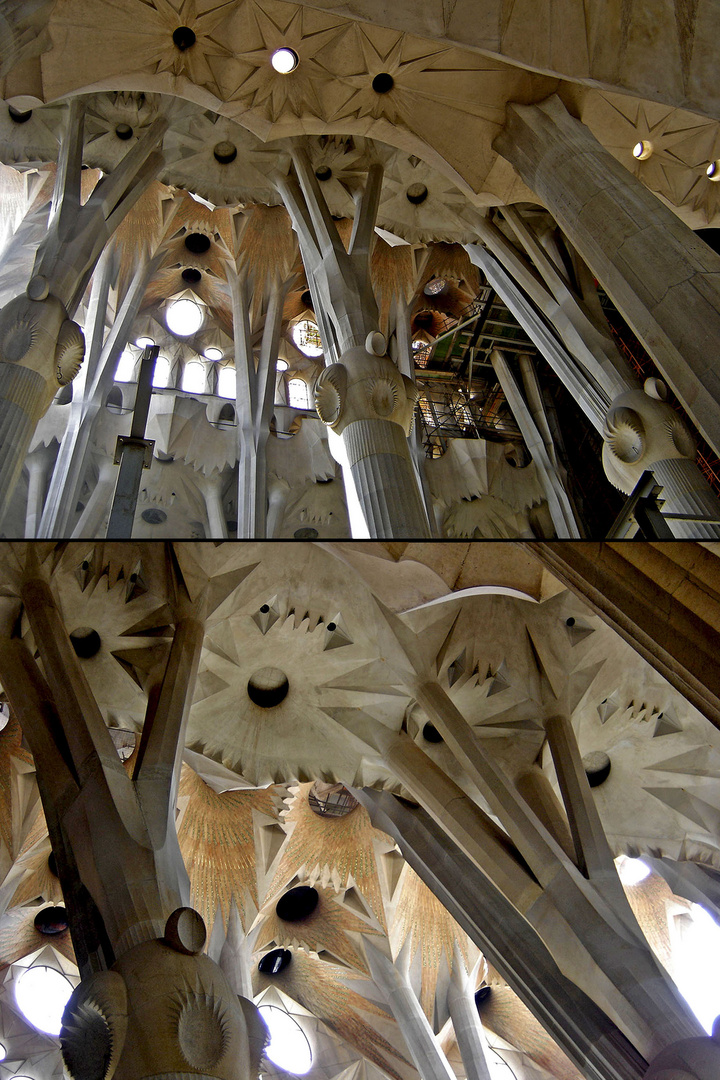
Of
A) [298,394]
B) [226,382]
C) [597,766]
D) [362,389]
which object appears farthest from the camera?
[298,394]

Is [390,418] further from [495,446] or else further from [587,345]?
[495,446]

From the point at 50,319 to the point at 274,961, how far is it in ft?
36.3

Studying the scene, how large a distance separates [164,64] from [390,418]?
398 centimetres

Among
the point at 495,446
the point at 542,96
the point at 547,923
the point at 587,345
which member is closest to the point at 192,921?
the point at 547,923

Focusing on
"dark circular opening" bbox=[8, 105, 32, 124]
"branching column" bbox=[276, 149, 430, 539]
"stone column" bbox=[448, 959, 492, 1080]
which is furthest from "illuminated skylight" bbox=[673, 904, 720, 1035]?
"dark circular opening" bbox=[8, 105, 32, 124]

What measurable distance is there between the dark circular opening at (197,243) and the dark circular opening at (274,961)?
11.7 m

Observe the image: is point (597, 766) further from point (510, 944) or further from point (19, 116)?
point (19, 116)

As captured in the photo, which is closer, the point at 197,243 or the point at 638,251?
the point at 638,251

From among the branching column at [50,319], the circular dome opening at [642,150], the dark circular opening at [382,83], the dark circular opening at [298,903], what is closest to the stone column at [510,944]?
the dark circular opening at [298,903]

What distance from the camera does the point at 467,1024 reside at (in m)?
12.8

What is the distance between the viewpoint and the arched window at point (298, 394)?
56.2 feet

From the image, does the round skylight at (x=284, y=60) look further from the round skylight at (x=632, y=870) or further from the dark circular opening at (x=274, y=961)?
the dark circular opening at (x=274, y=961)

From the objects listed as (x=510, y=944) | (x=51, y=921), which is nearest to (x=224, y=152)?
(x=510, y=944)

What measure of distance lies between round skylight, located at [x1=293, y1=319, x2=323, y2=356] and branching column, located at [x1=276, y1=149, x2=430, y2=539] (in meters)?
7.47
